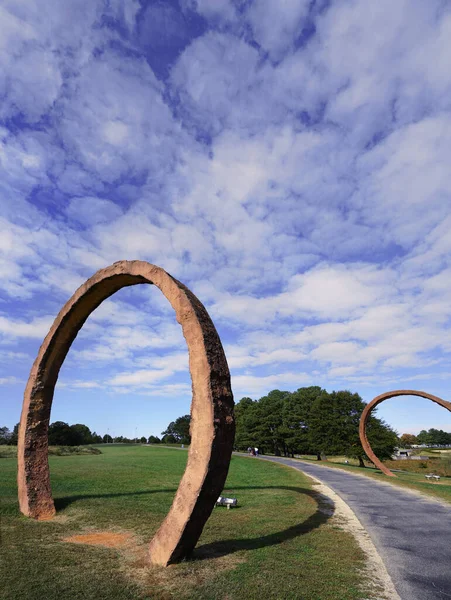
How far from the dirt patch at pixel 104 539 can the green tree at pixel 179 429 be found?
9220 cm

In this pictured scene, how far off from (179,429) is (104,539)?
101173 millimetres

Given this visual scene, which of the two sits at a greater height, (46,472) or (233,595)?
(46,472)

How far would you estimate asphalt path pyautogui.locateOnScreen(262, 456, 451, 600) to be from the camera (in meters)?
6.11

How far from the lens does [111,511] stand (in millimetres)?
10656

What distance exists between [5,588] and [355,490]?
49.4ft

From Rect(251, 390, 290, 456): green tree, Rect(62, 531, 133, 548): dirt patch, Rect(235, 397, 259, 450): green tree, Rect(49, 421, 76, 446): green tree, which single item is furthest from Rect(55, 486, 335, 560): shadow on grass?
Rect(49, 421, 76, 446): green tree

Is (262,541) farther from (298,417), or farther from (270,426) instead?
(270,426)

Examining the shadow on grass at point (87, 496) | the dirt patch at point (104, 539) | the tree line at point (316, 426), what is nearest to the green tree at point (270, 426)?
the tree line at point (316, 426)

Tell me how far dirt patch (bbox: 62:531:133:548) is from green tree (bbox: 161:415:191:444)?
302 ft

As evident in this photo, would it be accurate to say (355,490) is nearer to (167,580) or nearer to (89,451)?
(167,580)

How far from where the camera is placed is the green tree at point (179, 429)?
9981cm

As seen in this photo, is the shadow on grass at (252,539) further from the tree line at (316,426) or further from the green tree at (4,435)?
the green tree at (4,435)

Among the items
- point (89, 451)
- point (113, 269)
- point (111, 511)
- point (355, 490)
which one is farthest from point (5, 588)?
point (89, 451)

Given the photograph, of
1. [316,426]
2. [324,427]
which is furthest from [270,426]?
[324,427]
